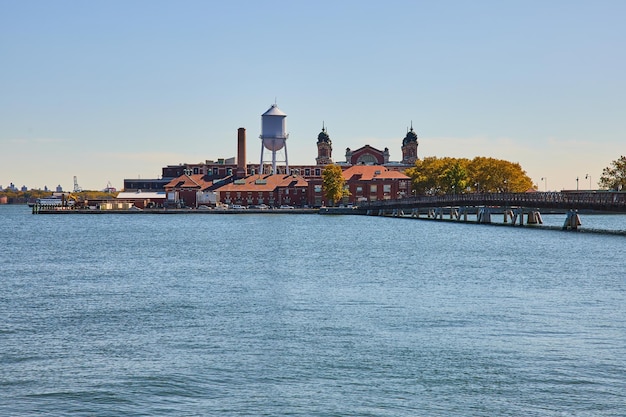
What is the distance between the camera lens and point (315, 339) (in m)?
32.1

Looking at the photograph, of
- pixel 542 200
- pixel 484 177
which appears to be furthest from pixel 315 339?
→ pixel 484 177

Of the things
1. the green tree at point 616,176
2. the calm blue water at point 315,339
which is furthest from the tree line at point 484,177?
the calm blue water at point 315,339

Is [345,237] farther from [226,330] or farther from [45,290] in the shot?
[226,330]

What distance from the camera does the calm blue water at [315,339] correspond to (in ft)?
79.3

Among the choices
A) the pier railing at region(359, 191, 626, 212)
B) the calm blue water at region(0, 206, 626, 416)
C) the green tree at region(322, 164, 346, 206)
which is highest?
the green tree at region(322, 164, 346, 206)

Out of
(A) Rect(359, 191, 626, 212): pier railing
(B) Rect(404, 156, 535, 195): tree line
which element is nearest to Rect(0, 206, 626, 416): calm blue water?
(A) Rect(359, 191, 626, 212): pier railing

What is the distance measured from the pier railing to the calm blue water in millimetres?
34409

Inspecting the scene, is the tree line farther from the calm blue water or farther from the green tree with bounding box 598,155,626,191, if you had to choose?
the calm blue water

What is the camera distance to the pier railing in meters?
94.9

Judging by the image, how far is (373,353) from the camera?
29.7 m

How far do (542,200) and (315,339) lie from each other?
281 ft

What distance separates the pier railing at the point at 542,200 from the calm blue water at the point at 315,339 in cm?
3441

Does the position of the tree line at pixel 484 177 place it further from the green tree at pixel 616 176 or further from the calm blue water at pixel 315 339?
the calm blue water at pixel 315 339

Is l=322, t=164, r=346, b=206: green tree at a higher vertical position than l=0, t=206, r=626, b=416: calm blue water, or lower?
higher
